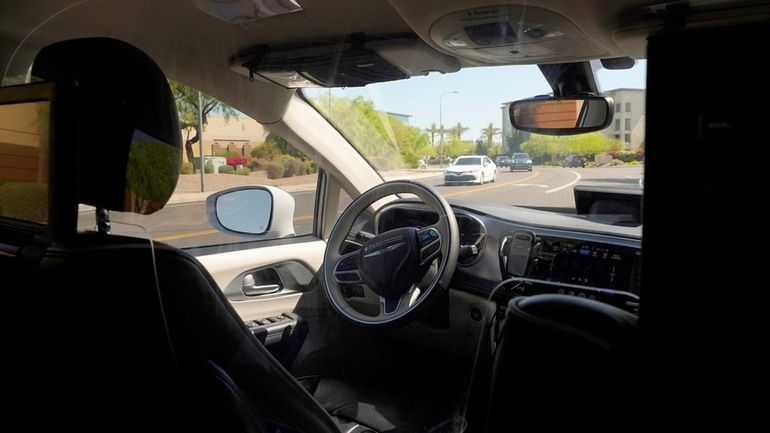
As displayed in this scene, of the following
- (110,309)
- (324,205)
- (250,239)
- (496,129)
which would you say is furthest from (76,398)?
(324,205)

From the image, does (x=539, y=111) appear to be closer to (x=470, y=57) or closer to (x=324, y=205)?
(x=470, y=57)

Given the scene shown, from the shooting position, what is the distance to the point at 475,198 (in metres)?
3.09

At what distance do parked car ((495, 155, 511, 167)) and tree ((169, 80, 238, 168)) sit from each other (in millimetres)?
1136

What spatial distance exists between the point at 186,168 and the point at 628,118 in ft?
3.82

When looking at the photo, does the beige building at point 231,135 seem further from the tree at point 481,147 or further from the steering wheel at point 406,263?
the tree at point 481,147

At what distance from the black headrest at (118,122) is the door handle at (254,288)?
1.78 m

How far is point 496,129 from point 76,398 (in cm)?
163

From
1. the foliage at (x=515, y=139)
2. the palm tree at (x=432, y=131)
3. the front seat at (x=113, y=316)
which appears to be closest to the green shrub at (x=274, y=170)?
the palm tree at (x=432, y=131)

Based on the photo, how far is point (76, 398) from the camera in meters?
1.23

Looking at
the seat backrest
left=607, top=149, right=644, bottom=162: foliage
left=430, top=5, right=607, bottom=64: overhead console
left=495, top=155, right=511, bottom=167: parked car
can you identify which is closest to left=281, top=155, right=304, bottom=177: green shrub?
left=430, top=5, right=607, bottom=64: overhead console

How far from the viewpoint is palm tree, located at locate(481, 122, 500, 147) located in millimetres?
2246

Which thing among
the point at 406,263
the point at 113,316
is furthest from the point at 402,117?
the point at 113,316

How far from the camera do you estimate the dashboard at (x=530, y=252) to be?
2.46 meters

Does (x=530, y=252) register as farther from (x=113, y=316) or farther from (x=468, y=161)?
(x=113, y=316)
